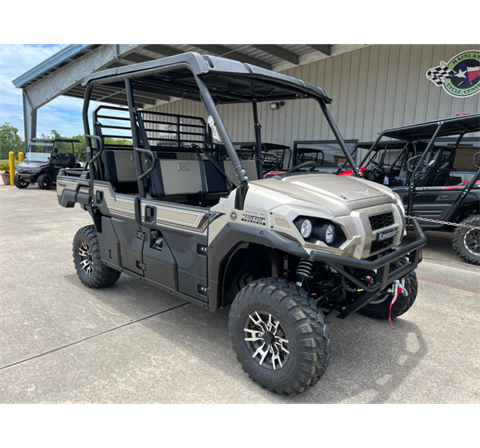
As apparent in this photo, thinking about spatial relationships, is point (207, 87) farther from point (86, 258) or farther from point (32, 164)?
point (32, 164)

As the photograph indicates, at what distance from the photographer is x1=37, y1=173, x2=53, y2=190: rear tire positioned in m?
14.6

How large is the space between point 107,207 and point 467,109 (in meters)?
8.45

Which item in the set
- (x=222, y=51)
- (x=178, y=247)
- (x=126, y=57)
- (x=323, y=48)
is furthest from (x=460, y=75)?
(x=126, y=57)

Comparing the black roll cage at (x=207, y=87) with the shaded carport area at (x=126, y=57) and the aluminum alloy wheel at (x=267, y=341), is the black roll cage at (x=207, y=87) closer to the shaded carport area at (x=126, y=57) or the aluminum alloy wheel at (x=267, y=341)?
the aluminum alloy wheel at (x=267, y=341)

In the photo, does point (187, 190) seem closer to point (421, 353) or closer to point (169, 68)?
point (169, 68)

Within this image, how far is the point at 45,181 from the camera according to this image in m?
14.7

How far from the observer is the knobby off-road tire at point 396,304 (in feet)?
10.2

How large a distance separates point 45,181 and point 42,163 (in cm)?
71

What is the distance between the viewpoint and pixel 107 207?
3.51 metres

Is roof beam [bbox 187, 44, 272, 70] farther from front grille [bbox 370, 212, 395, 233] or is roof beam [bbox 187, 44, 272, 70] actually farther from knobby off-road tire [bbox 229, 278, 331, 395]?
knobby off-road tire [bbox 229, 278, 331, 395]

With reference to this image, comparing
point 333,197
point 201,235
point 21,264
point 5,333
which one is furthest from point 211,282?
Answer: point 21,264

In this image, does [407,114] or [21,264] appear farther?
[407,114]

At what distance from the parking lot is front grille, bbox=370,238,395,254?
870 millimetres

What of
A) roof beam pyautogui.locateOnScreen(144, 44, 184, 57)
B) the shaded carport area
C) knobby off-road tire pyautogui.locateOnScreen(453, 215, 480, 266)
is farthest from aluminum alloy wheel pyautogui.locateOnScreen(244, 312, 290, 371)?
roof beam pyautogui.locateOnScreen(144, 44, 184, 57)
